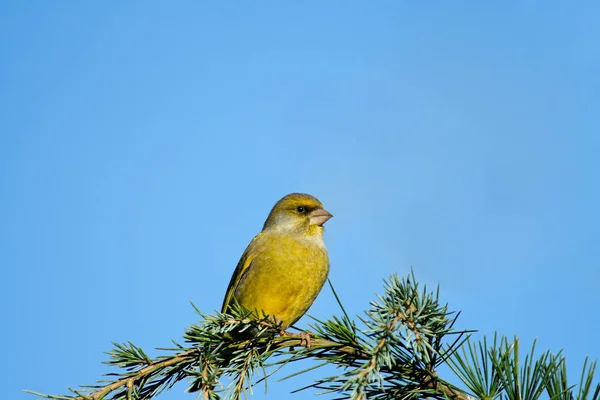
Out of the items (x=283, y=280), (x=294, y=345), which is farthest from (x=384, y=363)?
(x=283, y=280)

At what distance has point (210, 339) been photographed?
348 centimetres

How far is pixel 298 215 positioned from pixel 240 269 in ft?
2.87

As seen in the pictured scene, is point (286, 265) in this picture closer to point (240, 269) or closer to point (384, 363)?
point (240, 269)

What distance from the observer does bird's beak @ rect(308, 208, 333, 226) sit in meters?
6.27

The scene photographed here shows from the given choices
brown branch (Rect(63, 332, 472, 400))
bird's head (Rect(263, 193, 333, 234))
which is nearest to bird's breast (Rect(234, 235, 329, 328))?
bird's head (Rect(263, 193, 333, 234))

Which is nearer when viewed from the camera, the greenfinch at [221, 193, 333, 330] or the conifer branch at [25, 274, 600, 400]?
the conifer branch at [25, 274, 600, 400]

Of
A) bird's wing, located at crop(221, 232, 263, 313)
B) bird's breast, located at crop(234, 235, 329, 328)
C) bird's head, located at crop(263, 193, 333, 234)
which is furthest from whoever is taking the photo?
bird's head, located at crop(263, 193, 333, 234)

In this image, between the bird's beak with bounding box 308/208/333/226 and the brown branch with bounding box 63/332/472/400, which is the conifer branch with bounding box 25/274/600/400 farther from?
the bird's beak with bounding box 308/208/333/226

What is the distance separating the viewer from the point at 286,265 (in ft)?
18.3

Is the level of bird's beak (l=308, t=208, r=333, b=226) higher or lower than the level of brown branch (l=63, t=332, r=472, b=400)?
higher

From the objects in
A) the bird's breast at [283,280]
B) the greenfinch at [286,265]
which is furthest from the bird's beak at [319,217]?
the bird's breast at [283,280]

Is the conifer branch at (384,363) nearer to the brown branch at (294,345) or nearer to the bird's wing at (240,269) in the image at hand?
the brown branch at (294,345)

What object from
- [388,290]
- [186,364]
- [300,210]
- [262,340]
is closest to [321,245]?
[300,210]

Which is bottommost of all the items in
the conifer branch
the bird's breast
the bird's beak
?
the conifer branch
